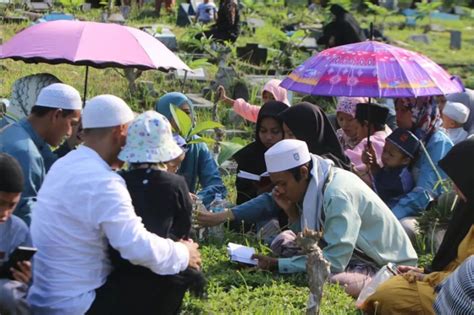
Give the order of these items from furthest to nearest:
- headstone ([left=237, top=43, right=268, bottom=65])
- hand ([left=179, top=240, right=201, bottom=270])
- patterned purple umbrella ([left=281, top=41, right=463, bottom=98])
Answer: headstone ([left=237, top=43, right=268, bottom=65]) < patterned purple umbrella ([left=281, top=41, right=463, bottom=98]) < hand ([left=179, top=240, right=201, bottom=270])

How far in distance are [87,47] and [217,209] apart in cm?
143

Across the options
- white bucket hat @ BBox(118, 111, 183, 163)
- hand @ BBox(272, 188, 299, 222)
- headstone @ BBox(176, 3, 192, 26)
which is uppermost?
white bucket hat @ BBox(118, 111, 183, 163)

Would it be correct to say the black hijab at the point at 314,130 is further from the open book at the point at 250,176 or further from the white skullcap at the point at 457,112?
the white skullcap at the point at 457,112

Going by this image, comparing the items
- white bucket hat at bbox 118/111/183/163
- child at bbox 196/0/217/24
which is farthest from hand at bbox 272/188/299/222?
child at bbox 196/0/217/24

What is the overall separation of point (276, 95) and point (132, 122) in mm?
4161

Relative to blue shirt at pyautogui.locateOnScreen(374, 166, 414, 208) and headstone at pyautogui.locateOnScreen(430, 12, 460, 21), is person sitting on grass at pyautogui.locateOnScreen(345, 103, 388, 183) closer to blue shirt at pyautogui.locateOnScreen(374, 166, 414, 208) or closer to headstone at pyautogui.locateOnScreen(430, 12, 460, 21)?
blue shirt at pyautogui.locateOnScreen(374, 166, 414, 208)

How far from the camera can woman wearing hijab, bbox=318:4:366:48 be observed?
1420cm

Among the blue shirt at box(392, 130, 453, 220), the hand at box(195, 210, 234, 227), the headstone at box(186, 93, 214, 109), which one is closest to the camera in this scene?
the hand at box(195, 210, 234, 227)

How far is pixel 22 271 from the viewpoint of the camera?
12.7ft

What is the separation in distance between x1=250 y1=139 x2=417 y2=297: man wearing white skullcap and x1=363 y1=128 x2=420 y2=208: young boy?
113cm

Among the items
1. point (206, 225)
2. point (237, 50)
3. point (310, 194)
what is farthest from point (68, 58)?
point (237, 50)

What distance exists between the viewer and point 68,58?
592 cm

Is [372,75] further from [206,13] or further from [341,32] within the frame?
[206,13]

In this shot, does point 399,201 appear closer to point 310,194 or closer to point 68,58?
point 310,194
